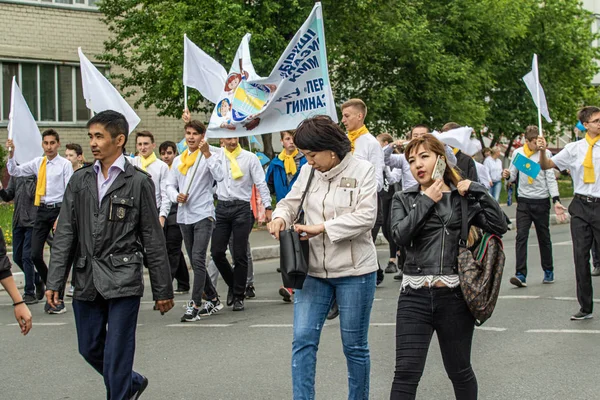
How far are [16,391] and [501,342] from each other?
157 inches

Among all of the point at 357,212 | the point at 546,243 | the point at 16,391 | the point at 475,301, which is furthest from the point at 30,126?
the point at 475,301

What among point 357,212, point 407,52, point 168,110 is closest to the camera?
point 357,212

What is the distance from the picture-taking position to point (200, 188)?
980 cm

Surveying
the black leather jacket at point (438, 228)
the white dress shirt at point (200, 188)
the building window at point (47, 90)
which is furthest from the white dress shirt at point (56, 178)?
the building window at point (47, 90)

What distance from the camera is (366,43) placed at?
27562 millimetres

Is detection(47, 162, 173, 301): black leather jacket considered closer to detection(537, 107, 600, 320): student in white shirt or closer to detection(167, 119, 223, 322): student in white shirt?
detection(167, 119, 223, 322): student in white shirt

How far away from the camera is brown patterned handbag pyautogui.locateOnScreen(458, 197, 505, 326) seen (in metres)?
4.83

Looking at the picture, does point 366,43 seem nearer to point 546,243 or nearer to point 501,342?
point 546,243

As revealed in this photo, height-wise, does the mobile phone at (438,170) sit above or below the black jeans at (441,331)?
above

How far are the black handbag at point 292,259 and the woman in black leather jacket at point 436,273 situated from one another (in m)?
0.55

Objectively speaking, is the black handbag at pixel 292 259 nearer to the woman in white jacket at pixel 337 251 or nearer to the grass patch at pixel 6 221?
the woman in white jacket at pixel 337 251

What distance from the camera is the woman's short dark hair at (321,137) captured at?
5.29m

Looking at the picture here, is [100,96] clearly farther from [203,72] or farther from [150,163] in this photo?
[150,163]

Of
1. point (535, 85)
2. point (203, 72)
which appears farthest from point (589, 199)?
point (203, 72)
